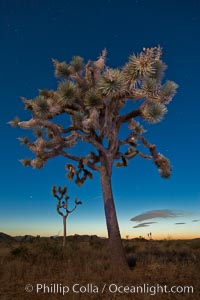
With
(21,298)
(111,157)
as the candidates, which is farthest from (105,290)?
(111,157)

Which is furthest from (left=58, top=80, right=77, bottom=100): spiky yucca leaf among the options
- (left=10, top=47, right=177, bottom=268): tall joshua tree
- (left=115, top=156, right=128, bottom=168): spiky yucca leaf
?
(left=115, top=156, right=128, bottom=168): spiky yucca leaf

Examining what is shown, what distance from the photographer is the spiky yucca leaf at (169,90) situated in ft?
37.4

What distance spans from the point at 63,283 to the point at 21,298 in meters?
1.50

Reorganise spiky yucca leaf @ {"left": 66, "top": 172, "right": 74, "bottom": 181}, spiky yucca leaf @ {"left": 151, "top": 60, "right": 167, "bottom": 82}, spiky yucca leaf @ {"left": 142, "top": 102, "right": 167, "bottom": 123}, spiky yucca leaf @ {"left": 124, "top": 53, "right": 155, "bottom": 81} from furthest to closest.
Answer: spiky yucca leaf @ {"left": 66, "top": 172, "right": 74, "bottom": 181} < spiky yucca leaf @ {"left": 151, "top": 60, "right": 167, "bottom": 82} < spiky yucca leaf @ {"left": 142, "top": 102, "right": 167, "bottom": 123} < spiky yucca leaf @ {"left": 124, "top": 53, "right": 155, "bottom": 81}

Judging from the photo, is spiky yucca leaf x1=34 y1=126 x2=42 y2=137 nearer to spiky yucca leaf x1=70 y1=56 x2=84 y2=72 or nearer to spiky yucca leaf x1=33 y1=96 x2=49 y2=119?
spiky yucca leaf x1=33 y1=96 x2=49 y2=119

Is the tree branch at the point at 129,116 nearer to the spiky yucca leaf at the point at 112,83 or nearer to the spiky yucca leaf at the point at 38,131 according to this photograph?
the spiky yucca leaf at the point at 112,83

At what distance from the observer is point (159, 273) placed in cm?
923

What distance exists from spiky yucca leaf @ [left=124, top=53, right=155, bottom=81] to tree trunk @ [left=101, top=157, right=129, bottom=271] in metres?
3.61

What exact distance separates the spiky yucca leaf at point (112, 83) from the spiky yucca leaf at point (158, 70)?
1.55 metres

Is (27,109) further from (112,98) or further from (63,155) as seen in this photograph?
(112,98)

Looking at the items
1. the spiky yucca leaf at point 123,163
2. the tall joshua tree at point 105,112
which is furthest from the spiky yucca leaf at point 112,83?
the spiky yucca leaf at point 123,163

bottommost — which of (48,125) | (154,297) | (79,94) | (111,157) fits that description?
(154,297)

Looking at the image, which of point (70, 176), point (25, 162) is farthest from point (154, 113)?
point (25, 162)

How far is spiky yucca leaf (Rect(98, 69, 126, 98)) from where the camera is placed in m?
10.3
